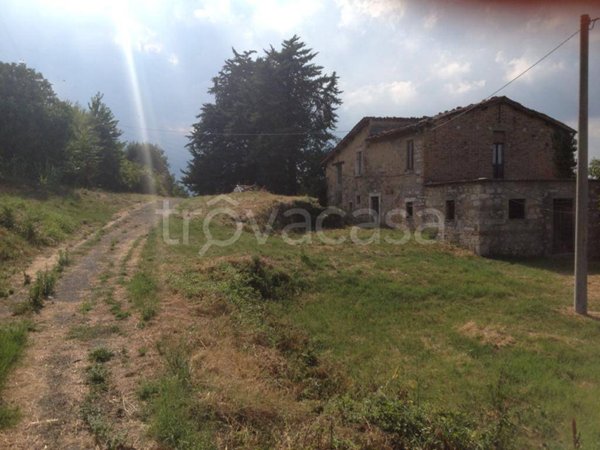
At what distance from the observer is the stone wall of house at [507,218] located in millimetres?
18031

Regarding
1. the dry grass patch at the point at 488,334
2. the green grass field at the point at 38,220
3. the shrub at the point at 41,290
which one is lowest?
the dry grass patch at the point at 488,334

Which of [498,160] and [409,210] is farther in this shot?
[409,210]

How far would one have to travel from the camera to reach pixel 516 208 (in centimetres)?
1867

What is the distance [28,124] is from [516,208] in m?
23.0

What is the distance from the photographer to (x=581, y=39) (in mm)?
10648

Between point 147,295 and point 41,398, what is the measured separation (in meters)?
4.24

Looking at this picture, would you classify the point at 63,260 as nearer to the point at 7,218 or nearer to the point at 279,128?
the point at 7,218

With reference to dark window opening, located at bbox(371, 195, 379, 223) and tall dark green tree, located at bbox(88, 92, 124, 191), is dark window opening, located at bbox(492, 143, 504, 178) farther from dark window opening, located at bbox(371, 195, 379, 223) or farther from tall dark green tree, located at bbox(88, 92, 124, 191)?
tall dark green tree, located at bbox(88, 92, 124, 191)

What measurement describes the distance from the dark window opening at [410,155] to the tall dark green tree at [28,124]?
17.6m

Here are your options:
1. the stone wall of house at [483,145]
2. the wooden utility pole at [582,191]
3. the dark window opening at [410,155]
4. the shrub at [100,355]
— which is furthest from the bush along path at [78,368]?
the dark window opening at [410,155]

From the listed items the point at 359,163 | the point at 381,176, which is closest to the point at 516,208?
the point at 381,176

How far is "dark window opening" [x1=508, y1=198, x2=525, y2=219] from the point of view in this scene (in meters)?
18.5

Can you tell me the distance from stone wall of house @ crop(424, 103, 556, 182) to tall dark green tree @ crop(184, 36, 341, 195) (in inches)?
551

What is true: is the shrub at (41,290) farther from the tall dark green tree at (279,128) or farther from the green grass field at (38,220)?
the tall dark green tree at (279,128)
